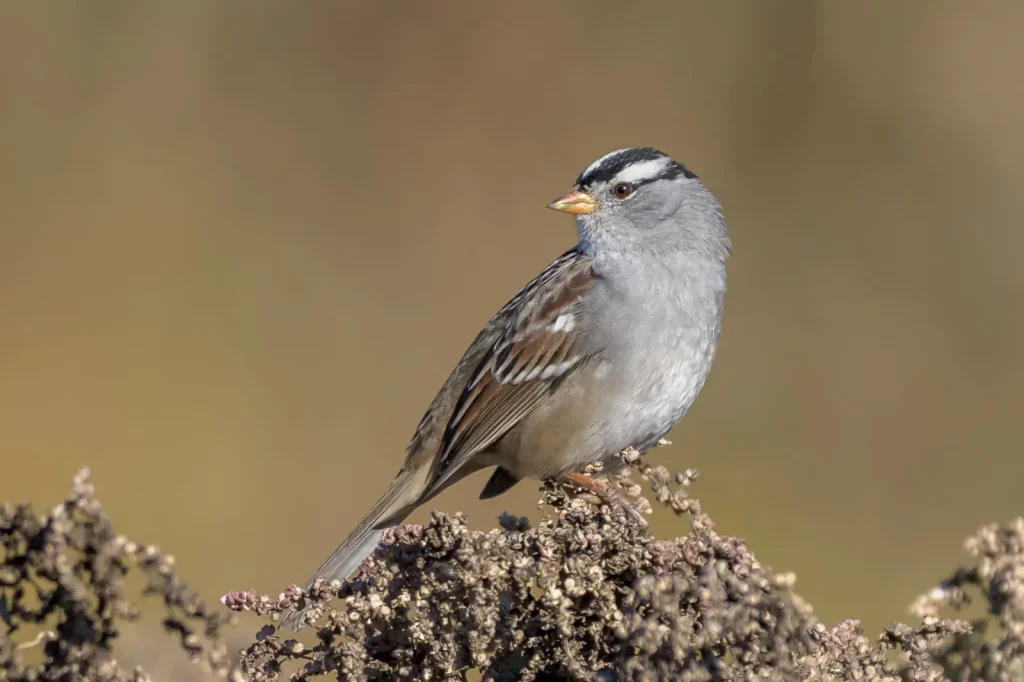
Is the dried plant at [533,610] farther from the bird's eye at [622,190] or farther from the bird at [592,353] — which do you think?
the bird's eye at [622,190]

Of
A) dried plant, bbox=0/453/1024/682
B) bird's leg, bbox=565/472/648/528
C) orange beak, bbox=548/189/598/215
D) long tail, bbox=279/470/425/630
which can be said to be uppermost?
→ orange beak, bbox=548/189/598/215

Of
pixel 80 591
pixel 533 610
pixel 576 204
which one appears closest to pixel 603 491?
pixel 533 610

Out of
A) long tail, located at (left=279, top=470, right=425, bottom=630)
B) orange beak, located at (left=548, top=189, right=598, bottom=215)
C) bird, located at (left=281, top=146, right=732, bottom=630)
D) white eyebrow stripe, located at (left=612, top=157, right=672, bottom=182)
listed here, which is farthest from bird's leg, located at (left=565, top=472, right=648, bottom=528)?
white eyebrow stripe, located at (left=612, top=157, right=672, bottom=182)

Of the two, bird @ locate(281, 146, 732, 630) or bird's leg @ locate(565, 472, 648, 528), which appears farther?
bird @ locate(281, 146, 732, 630)

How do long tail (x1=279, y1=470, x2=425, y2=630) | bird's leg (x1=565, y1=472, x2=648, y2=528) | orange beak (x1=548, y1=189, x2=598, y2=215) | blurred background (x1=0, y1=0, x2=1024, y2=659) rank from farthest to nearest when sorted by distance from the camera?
blurred background (x1=0, y1=0, x2=1024, y2=659)
orange beak (x1=548, y1=189, x2=598, y2=215)
long tail (x1=279, y1=470, x2=425, y2=630)
bird's leg (x1=565, y1=472, x2=648, y2=528)

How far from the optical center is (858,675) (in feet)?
5.13

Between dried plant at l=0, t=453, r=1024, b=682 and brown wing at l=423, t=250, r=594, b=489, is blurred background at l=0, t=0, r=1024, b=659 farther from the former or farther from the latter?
dried plant at l=0, t=453, r=1024, b=682

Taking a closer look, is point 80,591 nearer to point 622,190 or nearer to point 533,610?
point 533,610

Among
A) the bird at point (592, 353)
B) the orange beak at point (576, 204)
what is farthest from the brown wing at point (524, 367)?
the orange beak at point (576, 204)

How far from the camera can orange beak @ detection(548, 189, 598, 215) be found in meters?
3.17

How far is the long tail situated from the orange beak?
34.4 inches

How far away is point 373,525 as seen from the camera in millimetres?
2922

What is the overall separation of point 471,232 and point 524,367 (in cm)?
172

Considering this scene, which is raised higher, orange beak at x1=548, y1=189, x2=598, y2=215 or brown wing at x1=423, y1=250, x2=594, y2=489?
orange beak at x1=548, y1=189, x2=598, y2=215
